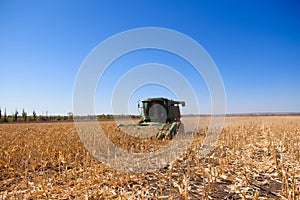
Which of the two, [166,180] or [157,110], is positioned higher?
[157,110]

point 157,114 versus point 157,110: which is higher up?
point 157,110

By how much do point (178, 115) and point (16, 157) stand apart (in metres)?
10.2

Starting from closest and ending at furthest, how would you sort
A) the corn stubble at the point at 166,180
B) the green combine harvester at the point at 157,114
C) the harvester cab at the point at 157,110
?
1. the corn stubble at the point at 166,180
2. the green combine harvester at the point at 157,114
3. the harvester cab at the point at 157,110

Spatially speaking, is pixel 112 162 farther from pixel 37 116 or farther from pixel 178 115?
pixel 37 116

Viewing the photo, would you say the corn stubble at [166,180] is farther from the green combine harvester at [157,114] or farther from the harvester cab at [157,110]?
the harvester cab at [157,110]

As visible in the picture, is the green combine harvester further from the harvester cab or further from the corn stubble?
the corn stubble

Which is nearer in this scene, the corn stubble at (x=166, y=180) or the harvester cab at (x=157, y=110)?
the corn stubble at (x=166, y=180)

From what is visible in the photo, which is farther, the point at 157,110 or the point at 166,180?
the point at 157,110

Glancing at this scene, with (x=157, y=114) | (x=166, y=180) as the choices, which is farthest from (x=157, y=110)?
(x=166, y=180)

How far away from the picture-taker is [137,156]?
6.71 m

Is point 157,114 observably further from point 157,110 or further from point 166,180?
point 166,180

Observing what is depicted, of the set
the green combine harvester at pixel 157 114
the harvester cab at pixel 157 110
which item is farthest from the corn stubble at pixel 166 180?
the harvester cab at pixel 157 110

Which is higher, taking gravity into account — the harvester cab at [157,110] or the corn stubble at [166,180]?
the harvester cab at [157,110]

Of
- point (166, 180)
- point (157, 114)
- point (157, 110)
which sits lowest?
point (166, 180)
